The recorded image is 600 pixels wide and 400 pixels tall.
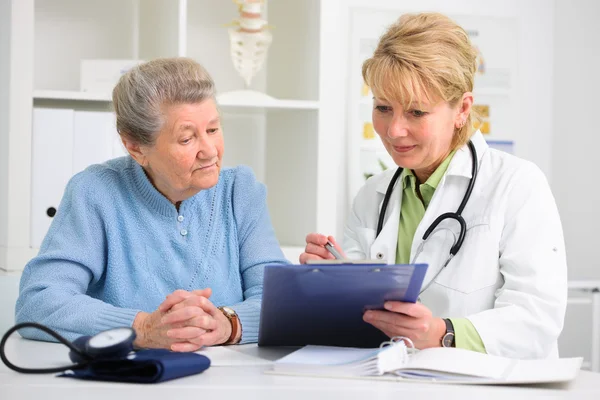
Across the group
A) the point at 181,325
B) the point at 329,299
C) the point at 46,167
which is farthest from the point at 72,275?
the point at 46,167

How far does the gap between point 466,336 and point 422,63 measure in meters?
0.60

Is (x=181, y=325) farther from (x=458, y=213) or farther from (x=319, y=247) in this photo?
(x=458, y=213)

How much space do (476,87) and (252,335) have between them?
210 centimetres

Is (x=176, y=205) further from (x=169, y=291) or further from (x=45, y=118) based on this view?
(x=45, y=118)

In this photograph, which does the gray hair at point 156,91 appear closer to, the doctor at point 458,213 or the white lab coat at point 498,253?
the doctor at point 458,213

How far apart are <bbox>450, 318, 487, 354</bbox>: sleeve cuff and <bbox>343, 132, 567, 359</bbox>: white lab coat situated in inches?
0.5

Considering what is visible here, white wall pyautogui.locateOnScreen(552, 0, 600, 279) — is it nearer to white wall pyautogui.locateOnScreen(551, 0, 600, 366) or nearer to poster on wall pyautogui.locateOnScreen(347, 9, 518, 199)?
white wall pyautogui.locateOnScreen(551, 0, 600, 366)

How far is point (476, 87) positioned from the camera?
11.1 ft

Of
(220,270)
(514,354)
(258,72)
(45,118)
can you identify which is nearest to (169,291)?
(220,270)

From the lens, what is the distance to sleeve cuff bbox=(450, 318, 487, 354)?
1479 millimetres

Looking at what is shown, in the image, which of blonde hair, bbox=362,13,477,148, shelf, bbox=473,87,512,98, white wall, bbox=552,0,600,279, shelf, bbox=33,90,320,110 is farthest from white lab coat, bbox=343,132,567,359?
white wall, bbox=552,0,600,279

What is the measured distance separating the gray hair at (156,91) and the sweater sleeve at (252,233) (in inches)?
9.7

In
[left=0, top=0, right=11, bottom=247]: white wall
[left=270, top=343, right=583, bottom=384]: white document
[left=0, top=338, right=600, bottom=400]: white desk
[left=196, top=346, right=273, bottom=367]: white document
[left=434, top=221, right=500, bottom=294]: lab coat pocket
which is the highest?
[left=0, top=0, right=11, bottom=247]: white wall

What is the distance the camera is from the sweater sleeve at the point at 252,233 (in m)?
1.86
